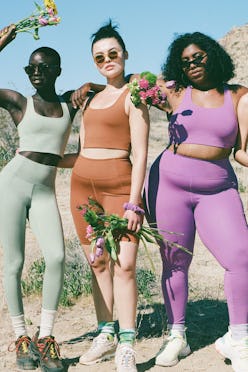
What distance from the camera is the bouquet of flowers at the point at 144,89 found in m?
3.62

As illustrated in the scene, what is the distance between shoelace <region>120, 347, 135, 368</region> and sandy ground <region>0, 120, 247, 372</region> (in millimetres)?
261

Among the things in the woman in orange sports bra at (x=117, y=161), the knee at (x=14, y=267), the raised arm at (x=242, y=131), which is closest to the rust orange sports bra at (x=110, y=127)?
the woman in orange sports bra at (x=117, y=161)

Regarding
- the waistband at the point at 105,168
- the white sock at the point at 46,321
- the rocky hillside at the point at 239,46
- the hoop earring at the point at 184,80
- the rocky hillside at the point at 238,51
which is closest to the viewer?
the waistband at the point at 105,168

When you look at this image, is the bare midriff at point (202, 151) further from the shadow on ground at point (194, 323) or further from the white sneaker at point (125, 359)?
the shadow on ground at point (194, 323)

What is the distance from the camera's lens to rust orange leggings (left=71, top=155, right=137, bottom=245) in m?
3.81

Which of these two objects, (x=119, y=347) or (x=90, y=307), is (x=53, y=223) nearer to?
(x=119, y=347)

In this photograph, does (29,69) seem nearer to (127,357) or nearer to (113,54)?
(113,54)

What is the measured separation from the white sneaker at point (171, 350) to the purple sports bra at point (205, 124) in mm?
1367

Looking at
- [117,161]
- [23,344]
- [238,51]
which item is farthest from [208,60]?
[238,51]

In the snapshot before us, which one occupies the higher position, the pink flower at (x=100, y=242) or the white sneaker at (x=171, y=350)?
the pink flower at (x=100, y=242)

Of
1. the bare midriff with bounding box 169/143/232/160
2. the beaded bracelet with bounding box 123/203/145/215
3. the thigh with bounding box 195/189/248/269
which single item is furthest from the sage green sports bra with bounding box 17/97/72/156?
the thigh with bounding box 195/189/248/269

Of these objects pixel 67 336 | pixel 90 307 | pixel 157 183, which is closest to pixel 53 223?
pixel 157 183

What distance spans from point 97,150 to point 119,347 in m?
1.30

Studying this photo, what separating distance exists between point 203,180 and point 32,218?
1.16 meters
